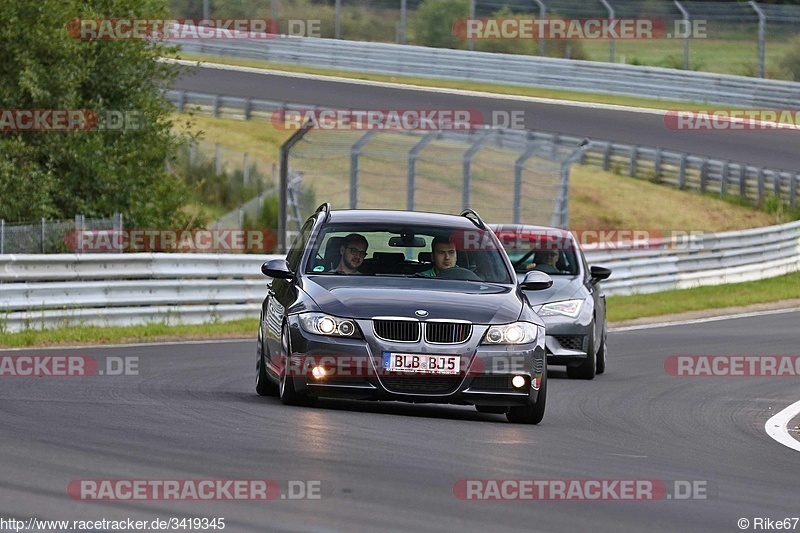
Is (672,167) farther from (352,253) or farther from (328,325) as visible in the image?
(328,325)

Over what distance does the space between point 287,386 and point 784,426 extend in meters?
3.88

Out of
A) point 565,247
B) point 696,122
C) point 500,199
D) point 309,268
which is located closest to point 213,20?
Result: point 696,122

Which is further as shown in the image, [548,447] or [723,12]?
[723,12]

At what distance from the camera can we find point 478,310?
10.6 meters

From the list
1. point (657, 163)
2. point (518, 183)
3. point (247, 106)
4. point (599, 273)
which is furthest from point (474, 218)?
point (247, 106)

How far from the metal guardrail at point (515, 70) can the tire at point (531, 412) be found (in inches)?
1236

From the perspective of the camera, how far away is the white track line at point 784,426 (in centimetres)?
1079

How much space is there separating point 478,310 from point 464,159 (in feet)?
56.2

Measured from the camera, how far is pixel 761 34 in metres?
39.9

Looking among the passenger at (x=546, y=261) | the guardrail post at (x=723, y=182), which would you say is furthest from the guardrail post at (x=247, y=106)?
the passenger at (x=546, y=261)

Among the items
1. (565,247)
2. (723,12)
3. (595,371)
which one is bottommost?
(595,371)

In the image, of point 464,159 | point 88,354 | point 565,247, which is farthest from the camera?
point 464,159

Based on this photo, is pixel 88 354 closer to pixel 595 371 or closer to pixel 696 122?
pixel 595 371

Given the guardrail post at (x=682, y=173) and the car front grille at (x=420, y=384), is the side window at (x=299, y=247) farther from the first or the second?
the guardrail post at (x=682, y=173)
